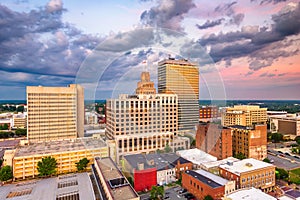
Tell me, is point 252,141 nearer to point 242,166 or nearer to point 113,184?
point 242,166

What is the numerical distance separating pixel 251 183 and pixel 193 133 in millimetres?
5058

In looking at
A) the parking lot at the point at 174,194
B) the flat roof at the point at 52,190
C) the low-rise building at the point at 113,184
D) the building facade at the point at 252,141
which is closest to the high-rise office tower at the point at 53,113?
the flat roof at the point at 52,190

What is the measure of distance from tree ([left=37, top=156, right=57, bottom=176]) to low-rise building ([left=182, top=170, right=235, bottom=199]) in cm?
609

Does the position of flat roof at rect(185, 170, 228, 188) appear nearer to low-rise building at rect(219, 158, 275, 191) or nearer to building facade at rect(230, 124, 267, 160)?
low-rise building at rect(219, 158, 275, 191)

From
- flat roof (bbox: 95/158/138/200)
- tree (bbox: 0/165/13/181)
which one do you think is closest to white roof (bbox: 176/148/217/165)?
flat roof (bbox: 95/158/138/200)

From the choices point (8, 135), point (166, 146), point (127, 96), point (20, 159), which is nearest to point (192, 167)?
point (166, 146)

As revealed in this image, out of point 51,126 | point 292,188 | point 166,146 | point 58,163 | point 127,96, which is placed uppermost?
point 127,96

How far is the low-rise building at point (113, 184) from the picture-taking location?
5610 mm

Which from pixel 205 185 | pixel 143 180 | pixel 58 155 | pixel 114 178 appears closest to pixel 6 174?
pixel 58 155

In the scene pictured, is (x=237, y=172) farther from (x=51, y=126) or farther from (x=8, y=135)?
(x=8, y=135)

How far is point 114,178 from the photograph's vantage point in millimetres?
A: 6676

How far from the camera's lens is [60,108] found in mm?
14742

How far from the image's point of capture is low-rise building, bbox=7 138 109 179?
362 inches

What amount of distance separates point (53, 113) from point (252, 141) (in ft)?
44.4
